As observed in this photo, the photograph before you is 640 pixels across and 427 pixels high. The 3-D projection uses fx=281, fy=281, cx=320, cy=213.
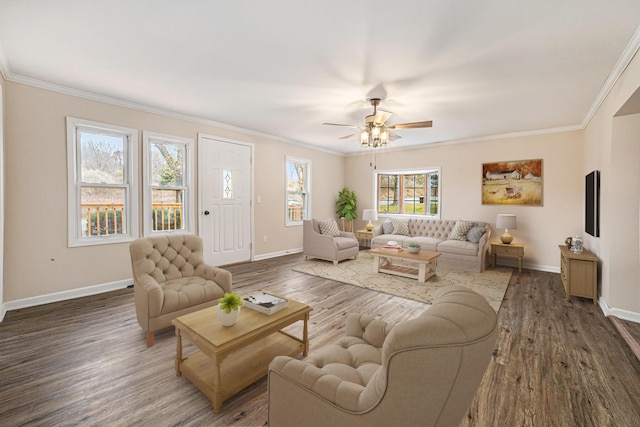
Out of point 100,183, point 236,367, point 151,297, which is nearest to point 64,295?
point 100,183

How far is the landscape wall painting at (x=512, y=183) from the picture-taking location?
535 cm

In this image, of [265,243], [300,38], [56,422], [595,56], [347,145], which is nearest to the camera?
[56,422]

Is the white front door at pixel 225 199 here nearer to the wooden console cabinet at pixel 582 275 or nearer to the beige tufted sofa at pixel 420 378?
the beige tufted sofa at pixel 420 378

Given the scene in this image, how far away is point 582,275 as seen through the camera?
11.8 ft

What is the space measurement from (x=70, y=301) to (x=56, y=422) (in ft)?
8.01

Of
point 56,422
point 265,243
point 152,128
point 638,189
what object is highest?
point 152,128

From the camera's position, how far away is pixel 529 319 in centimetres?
309

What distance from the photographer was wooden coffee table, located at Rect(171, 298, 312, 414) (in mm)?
1742

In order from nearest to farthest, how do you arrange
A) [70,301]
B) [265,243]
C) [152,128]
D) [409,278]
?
[70,301] → [152,128] → [409,278] → [265,243]

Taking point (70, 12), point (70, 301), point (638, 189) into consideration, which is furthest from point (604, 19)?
point (70, 301)

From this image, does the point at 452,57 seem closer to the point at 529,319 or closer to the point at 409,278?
the point at 529,319

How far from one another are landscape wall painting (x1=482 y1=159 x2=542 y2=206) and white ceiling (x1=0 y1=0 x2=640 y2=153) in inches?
51.7

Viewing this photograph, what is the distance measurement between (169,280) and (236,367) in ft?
4.51

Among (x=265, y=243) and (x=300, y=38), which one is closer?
(x=300, y=38)
